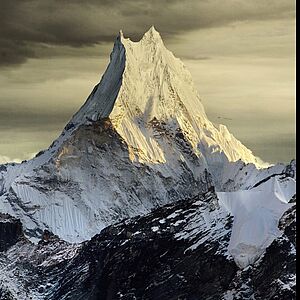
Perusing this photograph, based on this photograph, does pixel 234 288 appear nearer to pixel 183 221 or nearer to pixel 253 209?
pixel 253 209

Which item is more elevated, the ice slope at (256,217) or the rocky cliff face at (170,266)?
the ice slope at (256,217)

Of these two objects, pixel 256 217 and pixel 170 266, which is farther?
pixel 170 266

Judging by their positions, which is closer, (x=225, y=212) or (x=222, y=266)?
(x=222, y=266)

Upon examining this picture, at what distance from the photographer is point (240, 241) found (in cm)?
15862

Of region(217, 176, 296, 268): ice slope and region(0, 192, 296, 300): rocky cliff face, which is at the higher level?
region(217, 176, 296, 268): ice slope

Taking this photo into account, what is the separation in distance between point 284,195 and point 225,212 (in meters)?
8.51

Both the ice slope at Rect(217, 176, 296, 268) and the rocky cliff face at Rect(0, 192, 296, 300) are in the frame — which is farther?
the ice slope at Rect(217, 176, 296, 268)

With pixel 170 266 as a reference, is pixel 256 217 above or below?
above

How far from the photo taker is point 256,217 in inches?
6314

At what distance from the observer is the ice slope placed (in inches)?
6127

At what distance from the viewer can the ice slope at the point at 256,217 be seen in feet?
511
